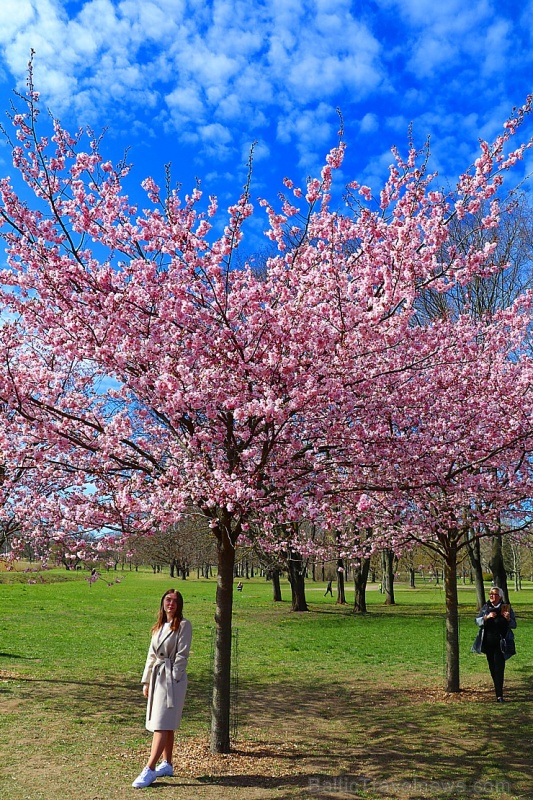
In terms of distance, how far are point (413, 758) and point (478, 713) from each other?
249 cm

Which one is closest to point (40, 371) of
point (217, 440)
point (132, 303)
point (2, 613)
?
point (132, 303)

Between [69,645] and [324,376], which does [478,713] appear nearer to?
[324,376]

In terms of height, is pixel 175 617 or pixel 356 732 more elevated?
pixel 175 617

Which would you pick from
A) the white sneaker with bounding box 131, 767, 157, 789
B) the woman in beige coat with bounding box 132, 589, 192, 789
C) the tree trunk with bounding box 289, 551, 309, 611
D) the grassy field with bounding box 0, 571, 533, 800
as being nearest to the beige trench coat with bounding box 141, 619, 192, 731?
the woman in beige coat with bounding box 132, 589, 192, 789

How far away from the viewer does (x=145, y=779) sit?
5.79m

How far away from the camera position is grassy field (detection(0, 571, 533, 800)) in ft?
20.1

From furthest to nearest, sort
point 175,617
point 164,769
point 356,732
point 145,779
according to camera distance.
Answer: point 356,732 → point 175,617 → point 164,769 → point 145,779

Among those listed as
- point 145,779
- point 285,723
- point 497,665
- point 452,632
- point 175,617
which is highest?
point 175,617

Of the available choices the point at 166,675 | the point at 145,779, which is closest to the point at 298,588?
the point at 166,675

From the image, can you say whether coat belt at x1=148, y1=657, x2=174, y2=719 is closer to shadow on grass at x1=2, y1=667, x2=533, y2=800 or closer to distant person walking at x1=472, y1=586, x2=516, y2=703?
shadow on grass at x1=2, y1=667, x2=533, y2=800

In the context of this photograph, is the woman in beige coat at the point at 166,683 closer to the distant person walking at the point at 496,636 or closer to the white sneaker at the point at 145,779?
the white sneaker at the point at 145,779

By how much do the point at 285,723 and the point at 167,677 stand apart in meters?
3.50

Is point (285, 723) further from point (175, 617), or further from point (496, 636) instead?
point (175, 617)

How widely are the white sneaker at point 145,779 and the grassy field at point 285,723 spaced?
0.07 metres
